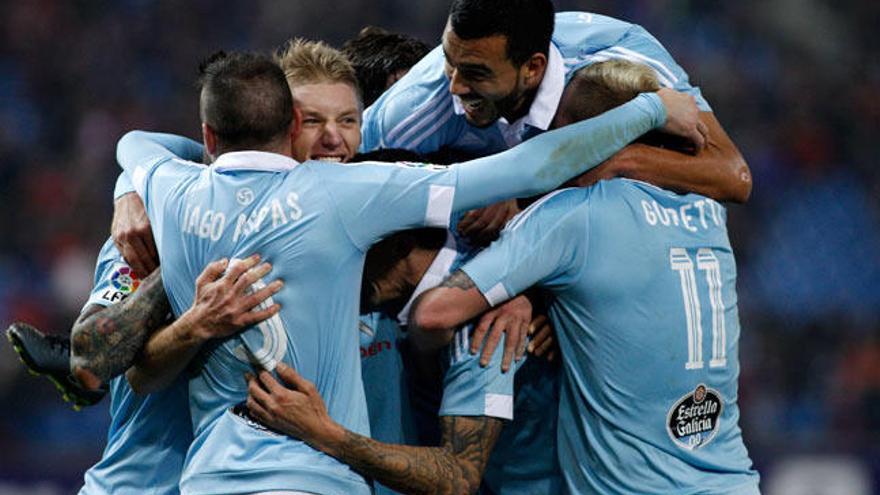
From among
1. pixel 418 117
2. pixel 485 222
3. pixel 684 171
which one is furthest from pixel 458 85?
pixel 684 171

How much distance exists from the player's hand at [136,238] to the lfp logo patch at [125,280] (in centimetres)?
4

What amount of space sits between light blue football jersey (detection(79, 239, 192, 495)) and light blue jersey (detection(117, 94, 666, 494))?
0.48 m

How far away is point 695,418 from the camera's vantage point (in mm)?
3926

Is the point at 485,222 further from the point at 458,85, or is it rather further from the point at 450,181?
the point at 458,85

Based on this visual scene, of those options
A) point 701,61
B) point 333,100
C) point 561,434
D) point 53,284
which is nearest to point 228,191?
point 333,100

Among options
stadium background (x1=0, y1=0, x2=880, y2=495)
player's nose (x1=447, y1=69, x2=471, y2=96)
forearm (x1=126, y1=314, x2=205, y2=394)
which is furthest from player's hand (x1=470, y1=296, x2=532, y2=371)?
stadium background (x1=0, y1=0, x2=880, y2=495)

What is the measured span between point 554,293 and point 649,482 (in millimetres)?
606

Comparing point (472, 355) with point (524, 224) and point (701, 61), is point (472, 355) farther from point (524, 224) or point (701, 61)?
point (701, 61)

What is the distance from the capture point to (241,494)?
135 inches

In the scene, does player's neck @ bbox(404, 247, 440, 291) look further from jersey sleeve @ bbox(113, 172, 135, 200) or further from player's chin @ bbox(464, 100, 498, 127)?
jersey sleeve @ bbox(113, 172, 135, 200)

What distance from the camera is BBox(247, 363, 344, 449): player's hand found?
346 cm

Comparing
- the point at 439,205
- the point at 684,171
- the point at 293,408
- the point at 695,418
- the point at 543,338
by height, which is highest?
the point at 439,205

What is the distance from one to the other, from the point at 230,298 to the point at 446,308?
604mm

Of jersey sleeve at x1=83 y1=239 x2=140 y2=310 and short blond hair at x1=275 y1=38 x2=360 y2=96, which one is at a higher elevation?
short blond hair at x1=275 y1=38 x2=360 y2=96
